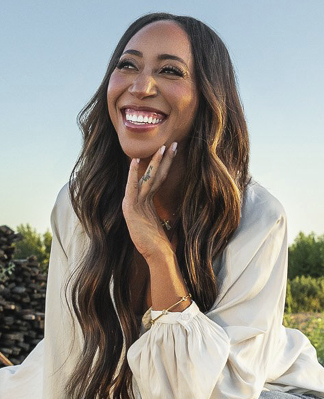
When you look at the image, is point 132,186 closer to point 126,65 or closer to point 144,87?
point 144,87

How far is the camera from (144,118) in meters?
2.70

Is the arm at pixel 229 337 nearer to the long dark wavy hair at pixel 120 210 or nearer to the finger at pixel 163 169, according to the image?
the long dark wavy hair at pixel 120 210

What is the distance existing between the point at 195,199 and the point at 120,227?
1.28 ft

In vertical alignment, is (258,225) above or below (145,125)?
below

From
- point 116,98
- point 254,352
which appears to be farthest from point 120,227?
Answer: point 254,352

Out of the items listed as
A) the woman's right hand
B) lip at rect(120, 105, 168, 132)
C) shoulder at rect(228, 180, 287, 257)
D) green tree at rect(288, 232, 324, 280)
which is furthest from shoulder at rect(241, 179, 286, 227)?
green tree at rect(288, 232, 324, 280)

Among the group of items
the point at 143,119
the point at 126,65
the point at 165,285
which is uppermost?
the point at 126,65

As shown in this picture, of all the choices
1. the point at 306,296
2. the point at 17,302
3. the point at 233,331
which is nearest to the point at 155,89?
the point at 233,331

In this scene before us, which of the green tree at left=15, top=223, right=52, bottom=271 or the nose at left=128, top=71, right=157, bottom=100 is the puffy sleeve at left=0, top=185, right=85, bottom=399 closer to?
the nose at left=128, top=71, right=157, bottom=100

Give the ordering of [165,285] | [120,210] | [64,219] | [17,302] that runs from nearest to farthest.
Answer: [165,285] < [120,210] < [64,219] < [17,302]

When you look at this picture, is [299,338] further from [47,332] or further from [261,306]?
[47,332]

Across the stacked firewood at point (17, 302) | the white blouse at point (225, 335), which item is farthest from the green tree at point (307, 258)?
the white blouse at point (225, 335)

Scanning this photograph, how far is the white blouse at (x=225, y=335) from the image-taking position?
2467 millimetres

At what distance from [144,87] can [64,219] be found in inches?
31.4
